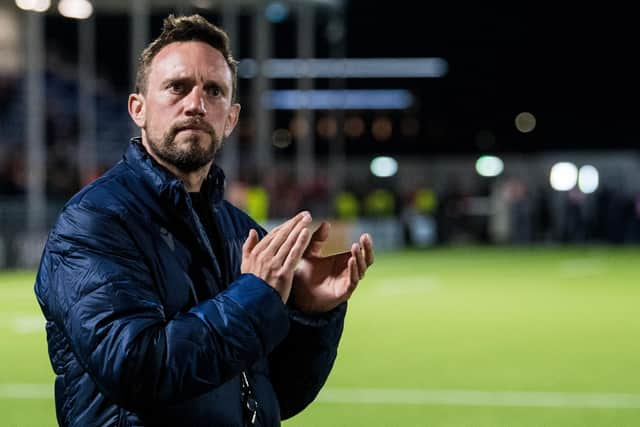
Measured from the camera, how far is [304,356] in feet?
13.1

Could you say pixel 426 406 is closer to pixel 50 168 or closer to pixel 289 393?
pixel 289 393

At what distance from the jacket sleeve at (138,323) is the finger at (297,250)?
0.28 ft

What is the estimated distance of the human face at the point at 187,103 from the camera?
11.6 ft

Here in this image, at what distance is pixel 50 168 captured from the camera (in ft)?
94.3

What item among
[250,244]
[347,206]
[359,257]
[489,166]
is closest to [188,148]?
[250,244]

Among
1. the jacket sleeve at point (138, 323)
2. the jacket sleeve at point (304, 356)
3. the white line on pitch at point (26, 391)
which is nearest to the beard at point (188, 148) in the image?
the jacket sleeve at point (138, 323)

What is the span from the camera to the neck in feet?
11.9

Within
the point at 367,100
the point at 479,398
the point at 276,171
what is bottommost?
the point at 479,398

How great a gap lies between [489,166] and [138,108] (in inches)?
2029

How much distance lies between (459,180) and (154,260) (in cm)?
4480

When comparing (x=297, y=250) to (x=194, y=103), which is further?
(x=194, y=103)

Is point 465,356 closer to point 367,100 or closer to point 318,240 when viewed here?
point 318,240

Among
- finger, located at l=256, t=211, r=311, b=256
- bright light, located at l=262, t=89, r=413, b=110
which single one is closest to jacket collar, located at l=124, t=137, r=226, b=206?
finger, located at l=256, t=211, r=311, b=256

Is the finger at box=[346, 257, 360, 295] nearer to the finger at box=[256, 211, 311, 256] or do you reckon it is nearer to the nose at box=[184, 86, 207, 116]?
the finger at box=[256, 211, 311, 256]
